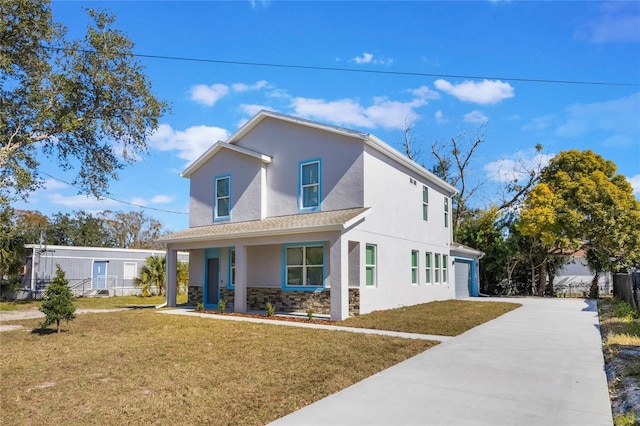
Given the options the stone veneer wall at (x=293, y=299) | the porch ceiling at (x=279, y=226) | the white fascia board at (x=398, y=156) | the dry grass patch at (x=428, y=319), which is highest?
the white fascia board at (x=398, y=156)

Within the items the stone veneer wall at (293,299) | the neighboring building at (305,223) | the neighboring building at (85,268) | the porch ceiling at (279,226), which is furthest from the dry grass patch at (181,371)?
the neighboring building at (85,268)

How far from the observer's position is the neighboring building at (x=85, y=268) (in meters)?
26.8

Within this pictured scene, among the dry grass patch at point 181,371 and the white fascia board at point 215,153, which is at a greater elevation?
the white fascia board at point 215,153

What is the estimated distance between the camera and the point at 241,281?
1545cm

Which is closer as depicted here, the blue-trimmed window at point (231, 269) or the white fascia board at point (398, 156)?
the white fascia board at point (398, 156)

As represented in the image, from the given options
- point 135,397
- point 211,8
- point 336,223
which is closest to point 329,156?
point 336,223

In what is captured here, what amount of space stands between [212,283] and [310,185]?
6293mm

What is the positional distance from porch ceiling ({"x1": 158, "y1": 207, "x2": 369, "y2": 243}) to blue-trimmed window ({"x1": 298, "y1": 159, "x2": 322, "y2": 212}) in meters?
0.42

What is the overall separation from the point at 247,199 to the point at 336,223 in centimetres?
549

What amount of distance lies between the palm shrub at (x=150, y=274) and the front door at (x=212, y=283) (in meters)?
11.4

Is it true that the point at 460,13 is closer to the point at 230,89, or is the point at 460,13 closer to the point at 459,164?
the point at 230,89

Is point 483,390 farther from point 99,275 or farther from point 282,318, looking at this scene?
point 99,275

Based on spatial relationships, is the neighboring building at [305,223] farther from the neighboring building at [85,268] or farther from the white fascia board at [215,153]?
the neighboring building at [85,268]

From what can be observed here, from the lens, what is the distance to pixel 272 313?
1437cm
